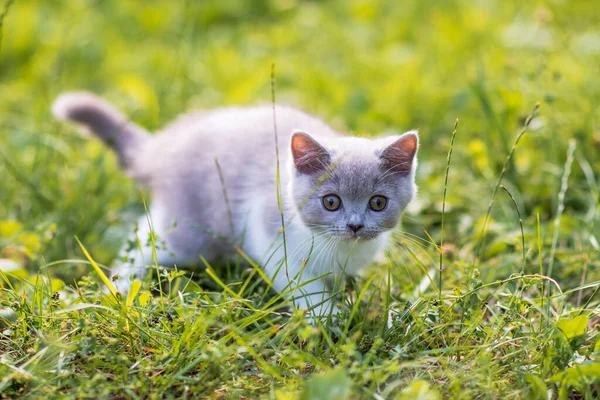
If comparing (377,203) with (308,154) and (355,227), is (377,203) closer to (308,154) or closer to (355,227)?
(355,227)

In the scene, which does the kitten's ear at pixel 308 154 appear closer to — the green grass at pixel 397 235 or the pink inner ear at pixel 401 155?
the pink inner ear at pixel 401 155

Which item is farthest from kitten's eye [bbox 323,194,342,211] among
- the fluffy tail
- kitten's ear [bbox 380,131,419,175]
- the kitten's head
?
the fluffy tail

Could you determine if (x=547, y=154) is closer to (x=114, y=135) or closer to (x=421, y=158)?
(x=421, y=158)

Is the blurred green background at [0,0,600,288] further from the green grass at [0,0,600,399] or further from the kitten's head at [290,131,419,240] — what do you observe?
the kitten's head at [290,131,419,240]

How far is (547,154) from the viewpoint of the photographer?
11.9 ft

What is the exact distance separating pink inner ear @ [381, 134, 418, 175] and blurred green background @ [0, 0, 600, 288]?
2.09 feet

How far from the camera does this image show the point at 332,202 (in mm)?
2604

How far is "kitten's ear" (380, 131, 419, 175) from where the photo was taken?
8.52 ft

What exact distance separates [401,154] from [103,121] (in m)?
1.74

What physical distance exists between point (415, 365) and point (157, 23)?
495 cm

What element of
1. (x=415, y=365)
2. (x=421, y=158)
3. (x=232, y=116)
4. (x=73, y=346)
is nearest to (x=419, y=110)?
(x=421, y=158)

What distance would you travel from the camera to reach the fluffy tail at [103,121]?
11.1ft

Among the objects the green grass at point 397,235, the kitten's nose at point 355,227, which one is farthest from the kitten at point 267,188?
the green grass at point 397,235

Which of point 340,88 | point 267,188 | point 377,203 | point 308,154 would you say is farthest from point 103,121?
point 340,88
